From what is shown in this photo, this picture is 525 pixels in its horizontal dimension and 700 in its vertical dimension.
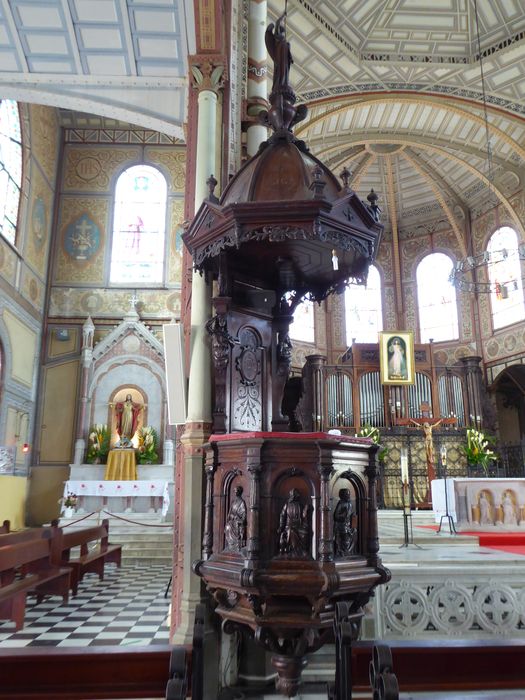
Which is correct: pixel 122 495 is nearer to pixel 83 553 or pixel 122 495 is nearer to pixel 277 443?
pixel 83 553

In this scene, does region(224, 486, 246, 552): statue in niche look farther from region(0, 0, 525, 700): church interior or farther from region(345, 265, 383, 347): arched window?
region(345, 265, 383, 347): arched window

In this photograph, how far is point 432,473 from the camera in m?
13.8

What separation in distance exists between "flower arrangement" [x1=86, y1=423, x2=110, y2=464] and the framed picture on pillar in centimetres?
736

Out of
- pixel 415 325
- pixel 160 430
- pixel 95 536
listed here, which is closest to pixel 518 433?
pixel 415 325

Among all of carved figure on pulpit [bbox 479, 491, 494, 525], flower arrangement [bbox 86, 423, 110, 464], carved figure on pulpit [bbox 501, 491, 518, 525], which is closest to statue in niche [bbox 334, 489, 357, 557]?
carved figure on pulpit [bbox 479, 491, 494, 525]

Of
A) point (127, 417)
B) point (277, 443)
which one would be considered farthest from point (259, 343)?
point (127, 417)

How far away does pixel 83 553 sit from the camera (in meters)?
7.61

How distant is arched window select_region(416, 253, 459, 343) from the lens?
17188 mm

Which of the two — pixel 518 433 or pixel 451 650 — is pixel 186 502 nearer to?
pixel 451 650

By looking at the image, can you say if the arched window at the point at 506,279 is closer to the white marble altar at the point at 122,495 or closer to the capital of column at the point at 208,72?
the white marble altar at the point at 122,495

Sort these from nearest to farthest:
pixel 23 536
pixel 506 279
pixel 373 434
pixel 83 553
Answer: pixel 23 536 < pixel 83 553 < pixel 373 434 < pixel 506 279

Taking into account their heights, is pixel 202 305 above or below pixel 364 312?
below

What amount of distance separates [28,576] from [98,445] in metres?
7.18

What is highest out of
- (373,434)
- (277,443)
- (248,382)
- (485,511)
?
(373,434)
